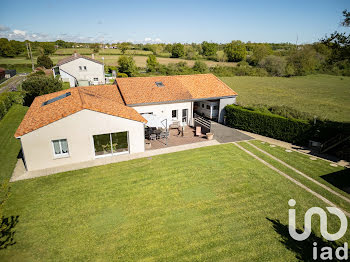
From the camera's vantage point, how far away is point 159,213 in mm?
12148

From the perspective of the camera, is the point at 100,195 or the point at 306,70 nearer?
the point at 100,195

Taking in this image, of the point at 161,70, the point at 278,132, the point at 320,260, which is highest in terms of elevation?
the point at 161,70

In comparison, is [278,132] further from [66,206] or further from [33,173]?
[33,173]

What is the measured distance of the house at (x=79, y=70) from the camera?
52750 mm

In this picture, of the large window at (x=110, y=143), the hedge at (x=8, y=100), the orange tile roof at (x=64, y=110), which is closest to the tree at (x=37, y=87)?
the hedge at (x=8, y=100)

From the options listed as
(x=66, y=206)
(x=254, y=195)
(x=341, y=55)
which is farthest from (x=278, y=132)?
(x=66, y=206)

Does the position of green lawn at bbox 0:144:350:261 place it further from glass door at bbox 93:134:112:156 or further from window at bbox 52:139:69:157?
glass door at bbox 93:134:112:156

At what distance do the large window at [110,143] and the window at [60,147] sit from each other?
2319 mm

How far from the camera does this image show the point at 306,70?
86938 millimetres

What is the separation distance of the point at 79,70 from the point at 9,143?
37.6 meters

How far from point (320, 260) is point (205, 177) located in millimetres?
7788

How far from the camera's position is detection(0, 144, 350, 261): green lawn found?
983 centimetres

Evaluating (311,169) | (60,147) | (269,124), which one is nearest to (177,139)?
(269,124)

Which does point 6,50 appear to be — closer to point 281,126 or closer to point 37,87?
point 37,87
